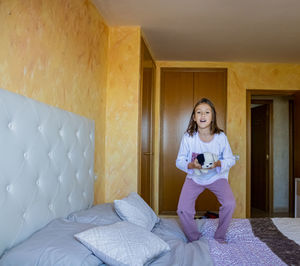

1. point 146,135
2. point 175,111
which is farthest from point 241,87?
point 146,135

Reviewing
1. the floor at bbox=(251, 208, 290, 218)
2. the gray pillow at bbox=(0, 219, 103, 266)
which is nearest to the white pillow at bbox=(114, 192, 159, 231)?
the gray pillow at bbox=(0, 219, 103, 266)

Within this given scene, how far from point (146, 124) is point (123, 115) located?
76 cm

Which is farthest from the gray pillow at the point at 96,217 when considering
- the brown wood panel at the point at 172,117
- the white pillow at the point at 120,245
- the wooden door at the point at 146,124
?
the brown wood panel at the point at 172,117

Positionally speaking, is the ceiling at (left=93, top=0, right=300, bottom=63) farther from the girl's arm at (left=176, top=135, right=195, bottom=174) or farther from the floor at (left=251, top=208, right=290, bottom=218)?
the floor at (left=251, top=208, right=290, bottom=218)

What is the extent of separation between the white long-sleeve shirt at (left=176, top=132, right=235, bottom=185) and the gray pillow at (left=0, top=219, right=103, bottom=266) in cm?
128

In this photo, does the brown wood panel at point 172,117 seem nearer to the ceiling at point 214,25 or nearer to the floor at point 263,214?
the ceiling at point 214,25

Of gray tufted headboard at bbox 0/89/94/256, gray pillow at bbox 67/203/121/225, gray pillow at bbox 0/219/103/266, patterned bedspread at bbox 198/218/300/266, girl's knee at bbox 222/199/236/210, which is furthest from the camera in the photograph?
girl's knee at bbox 222/199/236/210

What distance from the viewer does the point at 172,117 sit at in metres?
4.98

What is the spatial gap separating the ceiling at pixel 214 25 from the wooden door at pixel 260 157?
5.51 ft

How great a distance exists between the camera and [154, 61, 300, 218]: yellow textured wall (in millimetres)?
4844

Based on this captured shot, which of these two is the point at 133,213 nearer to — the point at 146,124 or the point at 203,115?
the point at 203,115

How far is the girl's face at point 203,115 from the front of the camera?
8.35 ft

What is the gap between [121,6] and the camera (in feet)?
9.76

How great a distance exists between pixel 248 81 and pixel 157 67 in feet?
4.82
